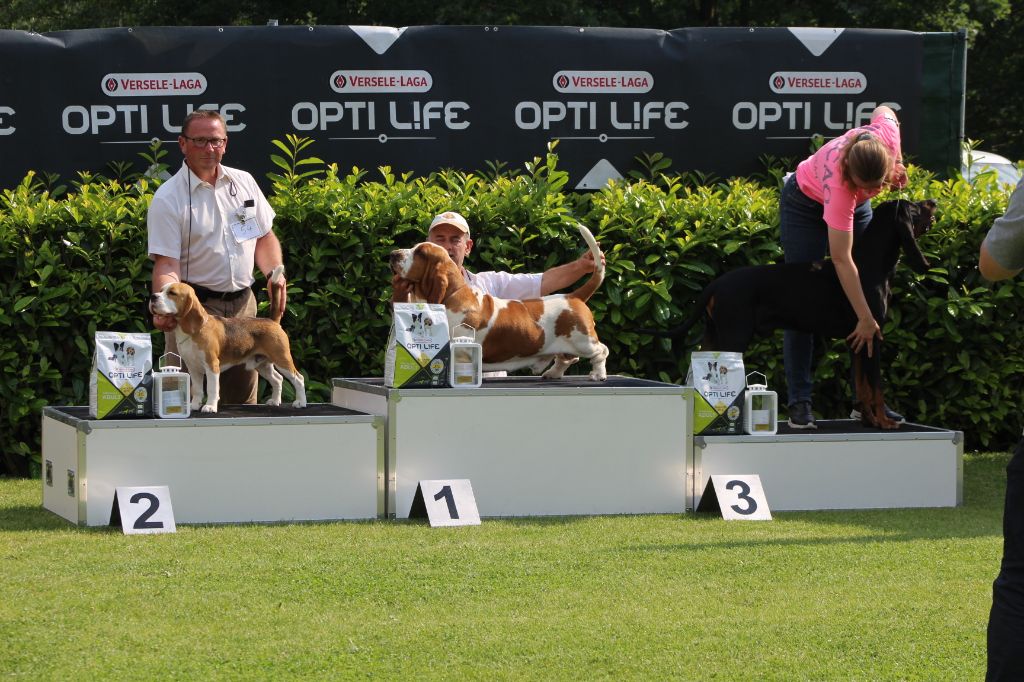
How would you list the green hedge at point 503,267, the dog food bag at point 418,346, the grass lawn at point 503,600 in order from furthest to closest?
the green hedge at point 503,267 < the dog food bag at point 418,346 < the grass lawn at point 503,600

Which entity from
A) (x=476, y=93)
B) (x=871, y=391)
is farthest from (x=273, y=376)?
(x=476, y=93)

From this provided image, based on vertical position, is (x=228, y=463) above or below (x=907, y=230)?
below

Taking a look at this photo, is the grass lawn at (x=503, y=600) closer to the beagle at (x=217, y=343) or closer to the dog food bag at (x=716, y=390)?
the dog food bag at (x=716, y=390)

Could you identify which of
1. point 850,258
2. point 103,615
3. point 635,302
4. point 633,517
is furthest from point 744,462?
point 103,615

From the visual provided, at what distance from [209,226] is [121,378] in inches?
33.2

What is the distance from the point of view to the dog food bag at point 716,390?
228 inches

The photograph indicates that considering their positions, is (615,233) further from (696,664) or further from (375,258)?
(696,664)

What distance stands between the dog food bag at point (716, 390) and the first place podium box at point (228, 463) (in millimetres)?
1397

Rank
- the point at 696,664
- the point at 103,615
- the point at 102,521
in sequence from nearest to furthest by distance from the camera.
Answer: the point at 696,664 → the point at 103,615 → the point at 102,521

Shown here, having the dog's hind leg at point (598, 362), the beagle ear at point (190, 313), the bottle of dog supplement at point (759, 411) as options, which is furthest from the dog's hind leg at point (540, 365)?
the beagle ear at point (190, 313)

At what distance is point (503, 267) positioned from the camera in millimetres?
7168

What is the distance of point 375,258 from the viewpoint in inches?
276

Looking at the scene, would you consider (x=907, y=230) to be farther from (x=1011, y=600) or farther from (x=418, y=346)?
(x=1011, y=600)

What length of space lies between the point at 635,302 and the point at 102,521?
10.3ft
